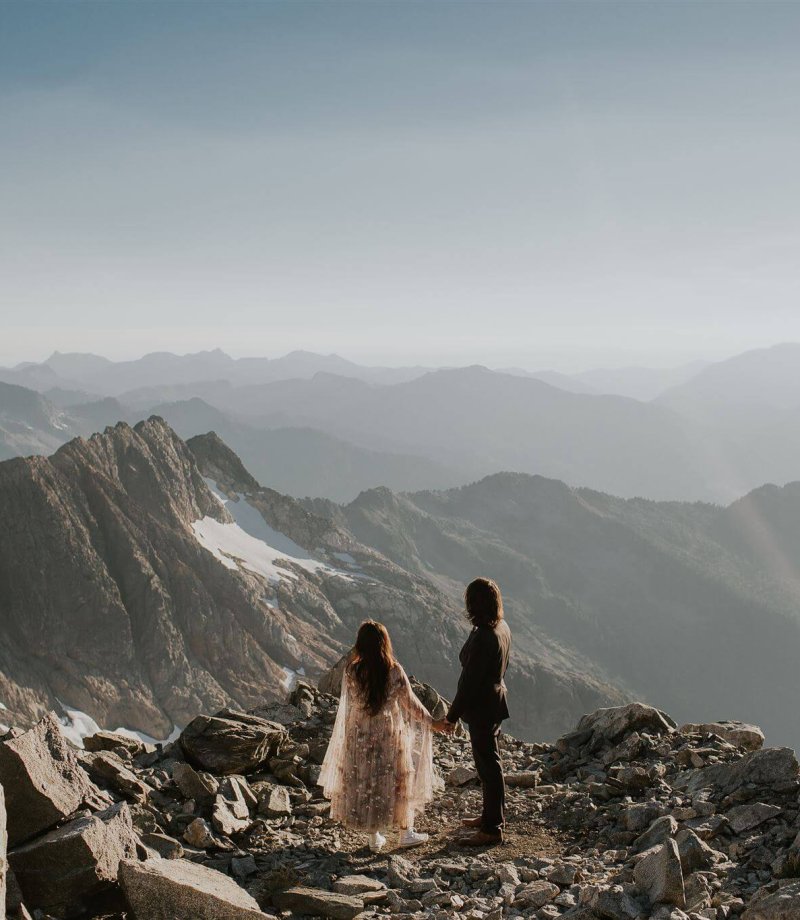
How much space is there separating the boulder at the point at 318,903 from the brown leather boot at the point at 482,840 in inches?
87.6

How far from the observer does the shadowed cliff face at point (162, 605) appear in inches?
3157

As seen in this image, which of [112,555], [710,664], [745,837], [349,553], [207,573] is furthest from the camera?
[710,664]

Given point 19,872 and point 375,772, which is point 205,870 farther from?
point 375,772

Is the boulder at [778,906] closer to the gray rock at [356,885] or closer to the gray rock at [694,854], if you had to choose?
the gray rock at [694,854]

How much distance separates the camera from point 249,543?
406 feet

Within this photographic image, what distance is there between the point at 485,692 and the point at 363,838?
2639 millimetres

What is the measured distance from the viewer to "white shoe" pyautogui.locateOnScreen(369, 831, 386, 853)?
9664 millimetres

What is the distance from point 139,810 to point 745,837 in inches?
288

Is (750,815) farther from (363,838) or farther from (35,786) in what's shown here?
(35,786)

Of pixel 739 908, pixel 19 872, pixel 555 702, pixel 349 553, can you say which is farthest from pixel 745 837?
pixel 349 553

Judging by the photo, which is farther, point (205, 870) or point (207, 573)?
point (207, 573)

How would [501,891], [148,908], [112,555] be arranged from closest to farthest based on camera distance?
[148,908] < [501,891] < [112,555]

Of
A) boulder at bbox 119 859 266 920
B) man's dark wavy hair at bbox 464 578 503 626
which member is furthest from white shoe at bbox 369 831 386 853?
boulder at bbox 119 859 266 920

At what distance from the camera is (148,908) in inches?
253
